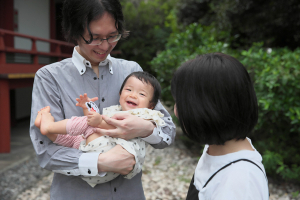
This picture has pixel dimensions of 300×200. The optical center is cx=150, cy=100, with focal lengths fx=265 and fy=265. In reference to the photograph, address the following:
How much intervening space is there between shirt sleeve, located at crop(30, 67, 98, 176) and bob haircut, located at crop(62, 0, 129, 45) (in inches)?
12.8

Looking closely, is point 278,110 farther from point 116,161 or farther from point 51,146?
point 51,146

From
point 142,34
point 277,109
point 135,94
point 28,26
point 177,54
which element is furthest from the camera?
point 142,34

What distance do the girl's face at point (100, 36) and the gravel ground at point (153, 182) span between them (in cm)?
309

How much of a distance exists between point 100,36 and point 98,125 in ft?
1.85

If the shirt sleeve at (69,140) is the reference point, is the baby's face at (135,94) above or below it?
above

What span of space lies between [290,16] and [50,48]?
7.67 m

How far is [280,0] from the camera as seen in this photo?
20.9ft

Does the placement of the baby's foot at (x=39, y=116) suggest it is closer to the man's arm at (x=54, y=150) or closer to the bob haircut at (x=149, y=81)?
the man's arm at (x=54, y=150)

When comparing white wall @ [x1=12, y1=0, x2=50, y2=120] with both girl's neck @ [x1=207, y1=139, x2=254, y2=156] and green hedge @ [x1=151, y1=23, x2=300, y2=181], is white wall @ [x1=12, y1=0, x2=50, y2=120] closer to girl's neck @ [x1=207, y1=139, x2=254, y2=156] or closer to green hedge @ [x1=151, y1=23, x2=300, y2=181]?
green hedge @ [x1=151, y1=23, x2=300, y2=181]

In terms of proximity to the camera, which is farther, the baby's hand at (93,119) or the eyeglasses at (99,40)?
the eyeglasses at (99,40)

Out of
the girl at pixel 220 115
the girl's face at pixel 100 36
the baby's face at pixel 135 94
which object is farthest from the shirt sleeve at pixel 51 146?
the girl at pixel 220 115

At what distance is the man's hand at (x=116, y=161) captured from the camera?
1478 millimetres

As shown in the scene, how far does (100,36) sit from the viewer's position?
1.69 metres

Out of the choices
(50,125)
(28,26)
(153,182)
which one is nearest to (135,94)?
(50,125)
